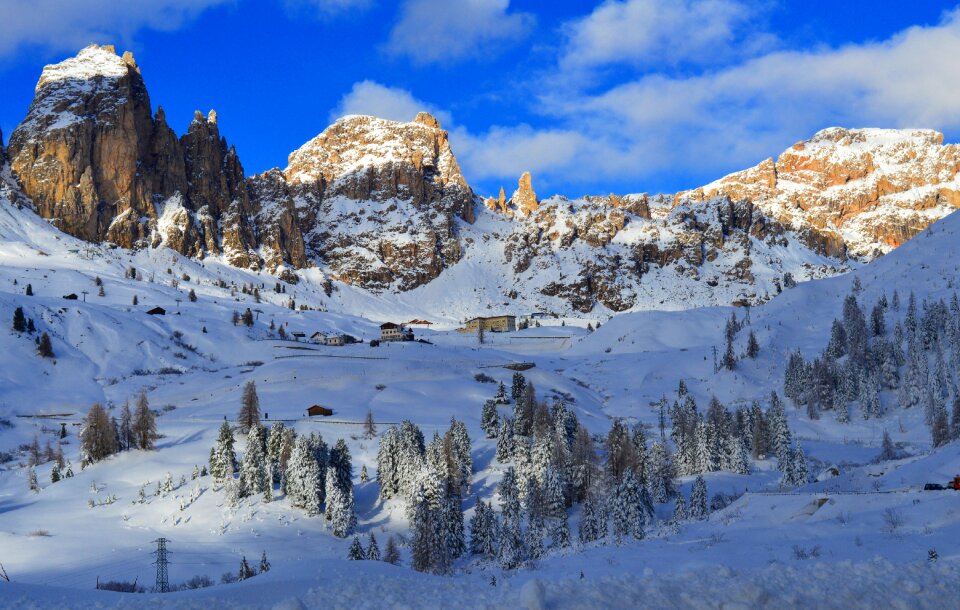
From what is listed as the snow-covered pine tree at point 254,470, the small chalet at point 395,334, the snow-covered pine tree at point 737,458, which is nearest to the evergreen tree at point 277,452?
the snow-covered pine tree at point 254,470

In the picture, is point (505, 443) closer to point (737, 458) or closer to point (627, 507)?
point (737, 458)

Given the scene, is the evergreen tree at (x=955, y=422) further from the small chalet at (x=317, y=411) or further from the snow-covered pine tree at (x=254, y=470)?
the small chalet at (x=317, y=411)

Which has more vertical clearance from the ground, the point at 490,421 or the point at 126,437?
the point at 126,437

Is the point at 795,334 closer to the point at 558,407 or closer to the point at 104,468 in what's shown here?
the point at 558,407

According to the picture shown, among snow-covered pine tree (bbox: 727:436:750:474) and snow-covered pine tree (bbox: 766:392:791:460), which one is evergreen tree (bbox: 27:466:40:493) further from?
snow-covered pine tree (bbox: 766:392:791:460)

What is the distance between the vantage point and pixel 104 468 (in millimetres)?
67938

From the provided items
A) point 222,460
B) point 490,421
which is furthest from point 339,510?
point 490,421

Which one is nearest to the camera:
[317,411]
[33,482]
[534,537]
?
[534,537]

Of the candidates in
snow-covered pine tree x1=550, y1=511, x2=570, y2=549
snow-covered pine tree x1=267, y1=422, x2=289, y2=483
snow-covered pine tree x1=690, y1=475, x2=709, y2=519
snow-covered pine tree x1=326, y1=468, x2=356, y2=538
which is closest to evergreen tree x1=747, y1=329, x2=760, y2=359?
snow-covered pine tree x1=690, y1=475, x2=709, y2=519

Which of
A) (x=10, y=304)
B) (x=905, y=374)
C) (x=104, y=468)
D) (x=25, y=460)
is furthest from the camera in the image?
(x=10, y=304)

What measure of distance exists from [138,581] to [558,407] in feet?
160

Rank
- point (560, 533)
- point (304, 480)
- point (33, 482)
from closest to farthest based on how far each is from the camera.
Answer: point (560, 533) < point (304, 480) < point (33, 482)

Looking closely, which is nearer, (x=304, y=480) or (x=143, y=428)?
(x=304, y=480)

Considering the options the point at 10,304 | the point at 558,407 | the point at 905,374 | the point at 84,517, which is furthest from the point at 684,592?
the point at 10,304
